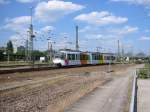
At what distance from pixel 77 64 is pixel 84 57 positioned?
485 cm

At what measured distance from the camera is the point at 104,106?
45.1 ft

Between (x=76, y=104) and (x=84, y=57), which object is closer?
(x=76, y=104)

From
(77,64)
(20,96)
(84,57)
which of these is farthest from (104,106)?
(84,57)

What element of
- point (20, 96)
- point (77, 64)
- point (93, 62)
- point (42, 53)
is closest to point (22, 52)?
point (42, 53)

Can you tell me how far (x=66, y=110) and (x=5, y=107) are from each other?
9.02ft

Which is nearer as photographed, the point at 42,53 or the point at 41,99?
the point at 41,99

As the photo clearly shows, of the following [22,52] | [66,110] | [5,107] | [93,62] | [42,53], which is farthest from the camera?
[42,53]

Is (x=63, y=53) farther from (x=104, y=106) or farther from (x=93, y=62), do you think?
(x=104, y=106)

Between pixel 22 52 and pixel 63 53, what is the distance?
225 ft

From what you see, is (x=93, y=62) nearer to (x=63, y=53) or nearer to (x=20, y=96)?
(x=63, y=53)

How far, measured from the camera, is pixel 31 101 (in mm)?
15688

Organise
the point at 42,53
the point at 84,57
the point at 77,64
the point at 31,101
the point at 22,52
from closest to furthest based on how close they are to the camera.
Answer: the point at 31,101 < the point at 77,64 < the point at 84,57 < the point at 22,52 < the point at 42,53

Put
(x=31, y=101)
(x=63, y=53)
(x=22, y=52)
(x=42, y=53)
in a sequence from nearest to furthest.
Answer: (x=31, y=101) < (x=63, y=53) < (x=22, y=52) < (x=42, y=53)

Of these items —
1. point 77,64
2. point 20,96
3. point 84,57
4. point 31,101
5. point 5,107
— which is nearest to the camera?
point 5,107
